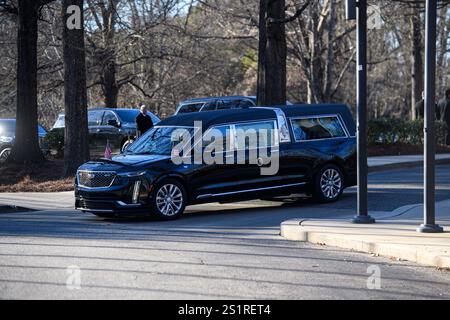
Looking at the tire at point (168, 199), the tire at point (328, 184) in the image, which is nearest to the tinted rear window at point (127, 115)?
the tire at point (328, 184)

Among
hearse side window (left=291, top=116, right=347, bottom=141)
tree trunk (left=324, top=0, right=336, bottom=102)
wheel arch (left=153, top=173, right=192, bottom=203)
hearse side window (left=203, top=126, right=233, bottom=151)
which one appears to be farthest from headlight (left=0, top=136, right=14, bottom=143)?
wheel arch (left=153, top=173, right=192, bottom=203)

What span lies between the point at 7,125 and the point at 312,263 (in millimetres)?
19962

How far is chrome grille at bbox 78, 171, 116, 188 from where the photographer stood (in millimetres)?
13898

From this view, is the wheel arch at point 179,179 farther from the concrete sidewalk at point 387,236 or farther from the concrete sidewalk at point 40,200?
the concrete sidewalk at point 40,200

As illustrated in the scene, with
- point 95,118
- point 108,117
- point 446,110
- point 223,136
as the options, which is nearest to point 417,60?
point 446,110

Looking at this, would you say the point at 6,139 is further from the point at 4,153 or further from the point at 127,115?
the point at 127,115

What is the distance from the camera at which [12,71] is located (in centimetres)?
3397

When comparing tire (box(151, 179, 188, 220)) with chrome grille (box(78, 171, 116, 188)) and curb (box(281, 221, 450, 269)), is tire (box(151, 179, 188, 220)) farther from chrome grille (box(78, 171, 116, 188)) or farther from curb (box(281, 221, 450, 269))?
curb (box(281, 221, 450, 269))

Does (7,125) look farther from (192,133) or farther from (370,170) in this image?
(192,133)

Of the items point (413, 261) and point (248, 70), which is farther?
point (248, 70)

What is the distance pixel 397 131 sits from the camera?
27.8 m

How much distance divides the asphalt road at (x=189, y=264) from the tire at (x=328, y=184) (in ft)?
3.08
